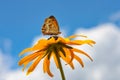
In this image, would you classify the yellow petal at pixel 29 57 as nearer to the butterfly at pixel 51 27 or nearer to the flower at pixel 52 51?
the flower at pixel 52 51

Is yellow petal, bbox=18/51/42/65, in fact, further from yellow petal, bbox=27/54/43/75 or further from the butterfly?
the butterfly

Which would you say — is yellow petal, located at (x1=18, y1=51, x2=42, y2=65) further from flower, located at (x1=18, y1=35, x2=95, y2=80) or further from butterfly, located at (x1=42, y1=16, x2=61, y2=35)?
butterfly, located at (x1=42, y1=16, x2=61, y2=35)

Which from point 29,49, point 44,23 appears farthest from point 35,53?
point 44,23

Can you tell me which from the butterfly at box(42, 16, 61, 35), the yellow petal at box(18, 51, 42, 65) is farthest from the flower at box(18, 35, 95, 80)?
the butterfly at box(42, 16, 61, 35)

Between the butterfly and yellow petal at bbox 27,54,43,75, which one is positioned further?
yellow petal at bbox 27,54,43,75

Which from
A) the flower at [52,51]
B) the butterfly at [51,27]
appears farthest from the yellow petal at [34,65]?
the butterfly at [51,27]

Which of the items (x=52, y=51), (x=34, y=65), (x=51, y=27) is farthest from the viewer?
(x=52, y=51)

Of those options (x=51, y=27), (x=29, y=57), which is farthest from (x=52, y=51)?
(x=51, y=27)

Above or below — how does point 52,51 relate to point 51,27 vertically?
above

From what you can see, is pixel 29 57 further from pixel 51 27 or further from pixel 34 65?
pixel 51 27

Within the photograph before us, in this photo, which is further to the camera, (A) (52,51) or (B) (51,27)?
(A) (52,51)
